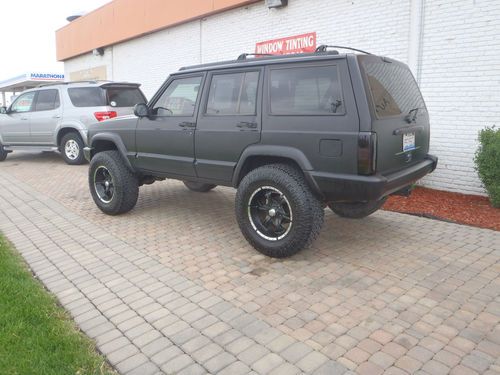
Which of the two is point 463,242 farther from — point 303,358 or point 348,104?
point 303,358

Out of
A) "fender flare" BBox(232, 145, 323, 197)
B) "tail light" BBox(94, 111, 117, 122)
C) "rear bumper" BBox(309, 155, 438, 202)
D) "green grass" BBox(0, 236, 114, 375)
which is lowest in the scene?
"green grass" BBox(0, 236, 114, 375)

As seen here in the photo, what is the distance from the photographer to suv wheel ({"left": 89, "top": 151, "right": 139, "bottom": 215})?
569cm

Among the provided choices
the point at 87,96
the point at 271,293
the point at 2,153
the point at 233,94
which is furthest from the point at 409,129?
the point at 2,153

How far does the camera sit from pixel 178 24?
12883 mm

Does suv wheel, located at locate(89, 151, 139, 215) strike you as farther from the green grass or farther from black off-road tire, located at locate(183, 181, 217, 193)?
the green grass

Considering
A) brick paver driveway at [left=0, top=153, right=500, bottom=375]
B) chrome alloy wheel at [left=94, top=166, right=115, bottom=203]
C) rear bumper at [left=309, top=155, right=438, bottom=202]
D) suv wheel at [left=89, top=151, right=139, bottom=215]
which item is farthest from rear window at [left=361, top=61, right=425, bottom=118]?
chrome alloy wheel at [left=94, top=166, right=115, bottom=203]

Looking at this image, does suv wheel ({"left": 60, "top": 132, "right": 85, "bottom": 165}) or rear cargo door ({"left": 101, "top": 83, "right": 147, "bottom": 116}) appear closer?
rear cargo door ({"left": 101, "top": 83, "right": 147, "bottom": 116})

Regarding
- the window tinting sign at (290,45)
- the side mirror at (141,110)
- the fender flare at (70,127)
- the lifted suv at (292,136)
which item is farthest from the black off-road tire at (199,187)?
the fender flare at (70,127)

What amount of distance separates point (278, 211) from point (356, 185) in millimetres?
900

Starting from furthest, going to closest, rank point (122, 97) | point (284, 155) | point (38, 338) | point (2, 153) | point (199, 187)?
point (2, 153)
point (122, 97)
point (199, 187)
point (284, 155)
point (38, 338)

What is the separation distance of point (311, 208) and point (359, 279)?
0.76 metres

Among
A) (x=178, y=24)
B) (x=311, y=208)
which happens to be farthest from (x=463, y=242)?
(x=178, y=24)

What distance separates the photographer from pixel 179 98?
5113 millimetres

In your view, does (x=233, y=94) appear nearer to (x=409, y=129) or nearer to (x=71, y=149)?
(x=409, y=129)
